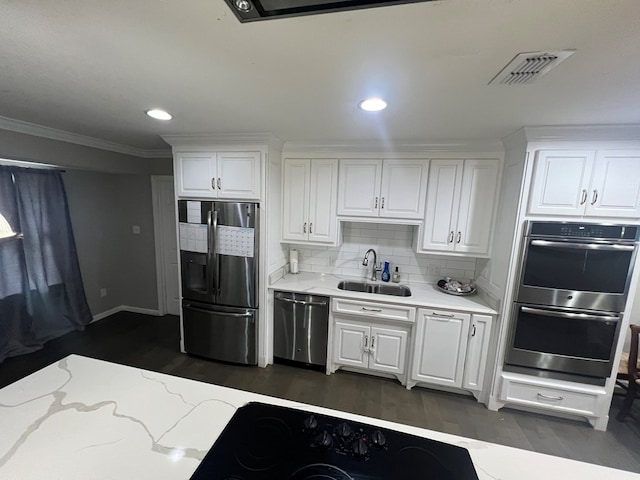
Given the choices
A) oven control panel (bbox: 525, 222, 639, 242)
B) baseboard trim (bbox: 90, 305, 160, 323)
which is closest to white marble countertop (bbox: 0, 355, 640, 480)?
oven control panel (bbox: 525, 222, 639, 242)

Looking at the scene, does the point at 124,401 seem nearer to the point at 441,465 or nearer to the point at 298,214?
the point at 441,465

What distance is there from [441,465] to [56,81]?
94.5 inches

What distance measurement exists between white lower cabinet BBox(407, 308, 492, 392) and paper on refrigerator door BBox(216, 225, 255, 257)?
1740 mm

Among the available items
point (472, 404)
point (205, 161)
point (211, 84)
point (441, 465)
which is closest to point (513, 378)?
point (472, 404)

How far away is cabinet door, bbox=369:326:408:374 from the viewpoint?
8.34 ft

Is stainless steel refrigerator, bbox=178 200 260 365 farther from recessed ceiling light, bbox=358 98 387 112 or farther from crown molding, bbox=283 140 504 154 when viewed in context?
recessed ceiling light, bbox=358 98 387 112

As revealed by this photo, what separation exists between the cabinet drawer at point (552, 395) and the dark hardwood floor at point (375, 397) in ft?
0.51

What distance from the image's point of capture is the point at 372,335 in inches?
102

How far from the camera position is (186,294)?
9.29 feet

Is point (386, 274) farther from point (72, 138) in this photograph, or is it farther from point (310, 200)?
point (72, 138)

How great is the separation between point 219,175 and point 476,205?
8.11ft

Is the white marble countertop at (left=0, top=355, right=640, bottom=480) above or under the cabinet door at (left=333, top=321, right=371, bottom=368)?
above

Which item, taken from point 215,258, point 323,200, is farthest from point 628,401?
point 215,258

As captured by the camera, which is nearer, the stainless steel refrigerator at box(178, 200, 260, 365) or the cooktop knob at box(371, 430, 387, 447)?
the cooktop knob at box(371, 430, 387, 447)
